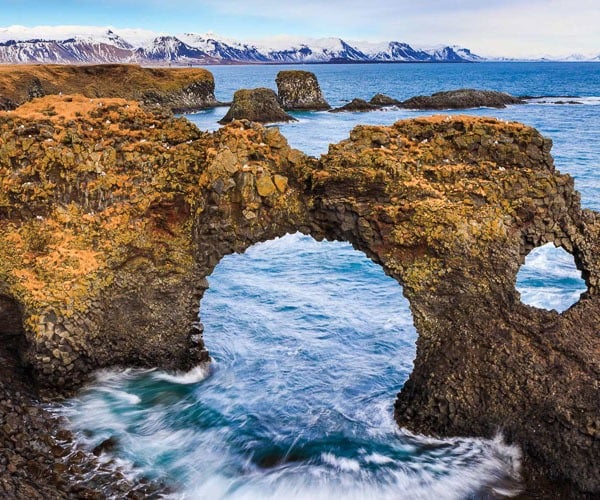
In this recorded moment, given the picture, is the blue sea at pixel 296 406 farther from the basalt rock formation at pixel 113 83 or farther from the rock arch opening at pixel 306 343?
the basalt rock formation at pixel 113 83

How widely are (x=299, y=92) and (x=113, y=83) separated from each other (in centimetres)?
2915

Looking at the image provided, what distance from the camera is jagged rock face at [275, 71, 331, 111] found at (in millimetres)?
95750

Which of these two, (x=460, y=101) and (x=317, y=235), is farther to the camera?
(x=460, y=101)

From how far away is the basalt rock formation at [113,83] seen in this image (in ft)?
231

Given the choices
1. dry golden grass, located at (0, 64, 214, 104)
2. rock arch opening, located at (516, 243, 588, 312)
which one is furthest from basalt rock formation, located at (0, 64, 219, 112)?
rock arch opening, located at (516, 243, 588, 312)

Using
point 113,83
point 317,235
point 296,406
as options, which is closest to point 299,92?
point 113,83

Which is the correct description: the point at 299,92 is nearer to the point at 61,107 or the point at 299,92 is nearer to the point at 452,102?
the point at 452,102

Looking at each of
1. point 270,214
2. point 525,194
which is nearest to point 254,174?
point 270,214

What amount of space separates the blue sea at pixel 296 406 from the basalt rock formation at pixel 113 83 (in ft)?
155

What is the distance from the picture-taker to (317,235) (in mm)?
16547

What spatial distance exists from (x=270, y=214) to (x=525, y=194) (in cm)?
659

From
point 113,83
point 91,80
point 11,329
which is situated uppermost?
point 91,80

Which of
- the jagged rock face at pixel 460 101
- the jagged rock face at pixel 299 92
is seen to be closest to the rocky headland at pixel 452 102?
the jagged rock face at pixel 460 101

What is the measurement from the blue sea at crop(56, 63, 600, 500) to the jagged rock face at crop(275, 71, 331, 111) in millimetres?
72534
